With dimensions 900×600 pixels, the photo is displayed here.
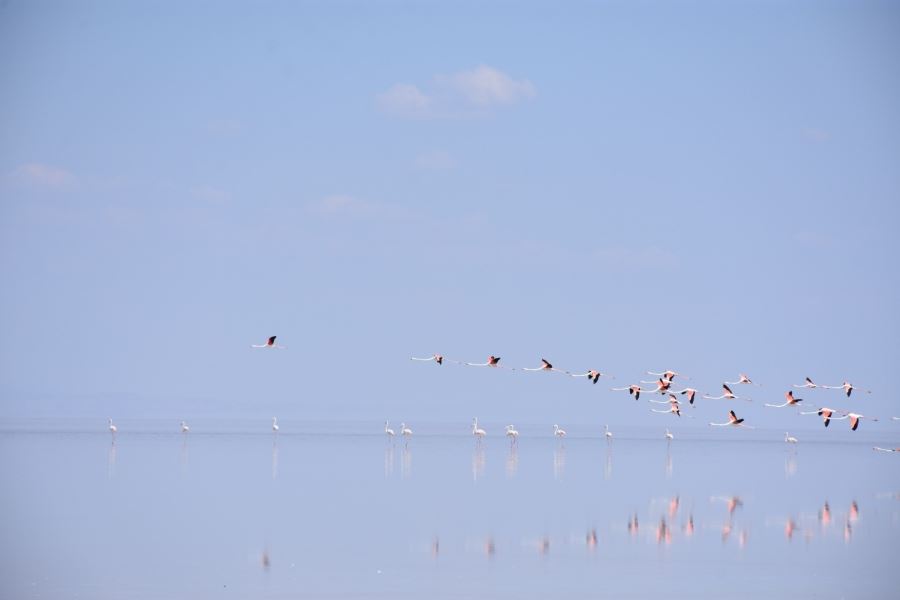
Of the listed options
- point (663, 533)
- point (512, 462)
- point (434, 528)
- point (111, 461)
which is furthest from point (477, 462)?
point (663, 533)

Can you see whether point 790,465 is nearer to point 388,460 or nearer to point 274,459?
point 388,460

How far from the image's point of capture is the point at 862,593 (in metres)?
27.2

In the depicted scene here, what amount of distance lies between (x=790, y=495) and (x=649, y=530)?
1319 cm

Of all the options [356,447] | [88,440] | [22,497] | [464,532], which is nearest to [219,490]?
[22,497]

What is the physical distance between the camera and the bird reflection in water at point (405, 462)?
2126 inches

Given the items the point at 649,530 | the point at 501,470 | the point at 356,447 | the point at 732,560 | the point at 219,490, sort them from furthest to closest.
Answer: the point at 356,447, the point at 501,470, the point at 219,490, the point at 649,530, the point at 732,560

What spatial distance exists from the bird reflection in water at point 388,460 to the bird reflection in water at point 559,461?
6.31 m

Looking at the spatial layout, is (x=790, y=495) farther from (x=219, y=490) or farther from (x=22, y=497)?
(x=22, y=497)

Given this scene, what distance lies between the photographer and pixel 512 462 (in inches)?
2495

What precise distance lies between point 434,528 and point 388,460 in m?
27.8

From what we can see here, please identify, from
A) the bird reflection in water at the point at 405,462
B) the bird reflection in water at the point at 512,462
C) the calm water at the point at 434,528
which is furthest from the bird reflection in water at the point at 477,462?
the bird reflection in water at the point at 405,462

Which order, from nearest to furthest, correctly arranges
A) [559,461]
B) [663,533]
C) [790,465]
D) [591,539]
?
1. [591,539]
2. [663,533]
3. [559,461]
4. [790,465]

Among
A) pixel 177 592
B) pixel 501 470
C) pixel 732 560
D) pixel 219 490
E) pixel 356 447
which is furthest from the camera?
pixel 356 447

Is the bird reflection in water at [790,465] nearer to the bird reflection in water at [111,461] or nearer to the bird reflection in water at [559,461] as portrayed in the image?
the bird reflection in water at [559,461]
